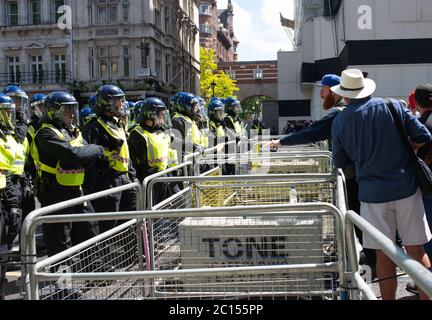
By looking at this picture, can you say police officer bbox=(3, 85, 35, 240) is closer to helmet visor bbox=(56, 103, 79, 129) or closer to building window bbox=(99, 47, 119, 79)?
helmet visor bbox=(56, 103, 79, 129)

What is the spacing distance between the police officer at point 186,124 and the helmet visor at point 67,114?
3.00m

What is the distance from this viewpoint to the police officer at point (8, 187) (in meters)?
6.74

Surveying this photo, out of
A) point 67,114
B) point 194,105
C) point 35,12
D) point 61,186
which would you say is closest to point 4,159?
point 61,186

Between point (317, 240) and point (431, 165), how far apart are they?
1800 millimetres

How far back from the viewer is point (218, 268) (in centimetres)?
312

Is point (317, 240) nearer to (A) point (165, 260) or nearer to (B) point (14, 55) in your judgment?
(A) point (165, 260)

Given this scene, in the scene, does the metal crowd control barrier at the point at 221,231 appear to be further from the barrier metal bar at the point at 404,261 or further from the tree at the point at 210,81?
the tree at the point at 210,81

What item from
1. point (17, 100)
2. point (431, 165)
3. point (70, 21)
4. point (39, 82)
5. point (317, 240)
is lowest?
point (317, 240)

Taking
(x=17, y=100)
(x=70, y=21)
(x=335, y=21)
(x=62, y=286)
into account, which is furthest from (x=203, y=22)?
(x=62, y=286)

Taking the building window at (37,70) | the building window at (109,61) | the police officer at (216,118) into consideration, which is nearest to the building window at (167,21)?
the building window at (109,61)

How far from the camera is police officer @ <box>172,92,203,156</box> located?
9383 millimetres

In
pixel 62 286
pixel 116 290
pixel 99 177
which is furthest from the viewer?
pixel 99 177

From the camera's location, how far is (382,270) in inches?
173

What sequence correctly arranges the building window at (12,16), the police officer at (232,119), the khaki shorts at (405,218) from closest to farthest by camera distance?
the khaki shorts at (405,218)
the police officer at (232,119)
the building window at (12,16)
